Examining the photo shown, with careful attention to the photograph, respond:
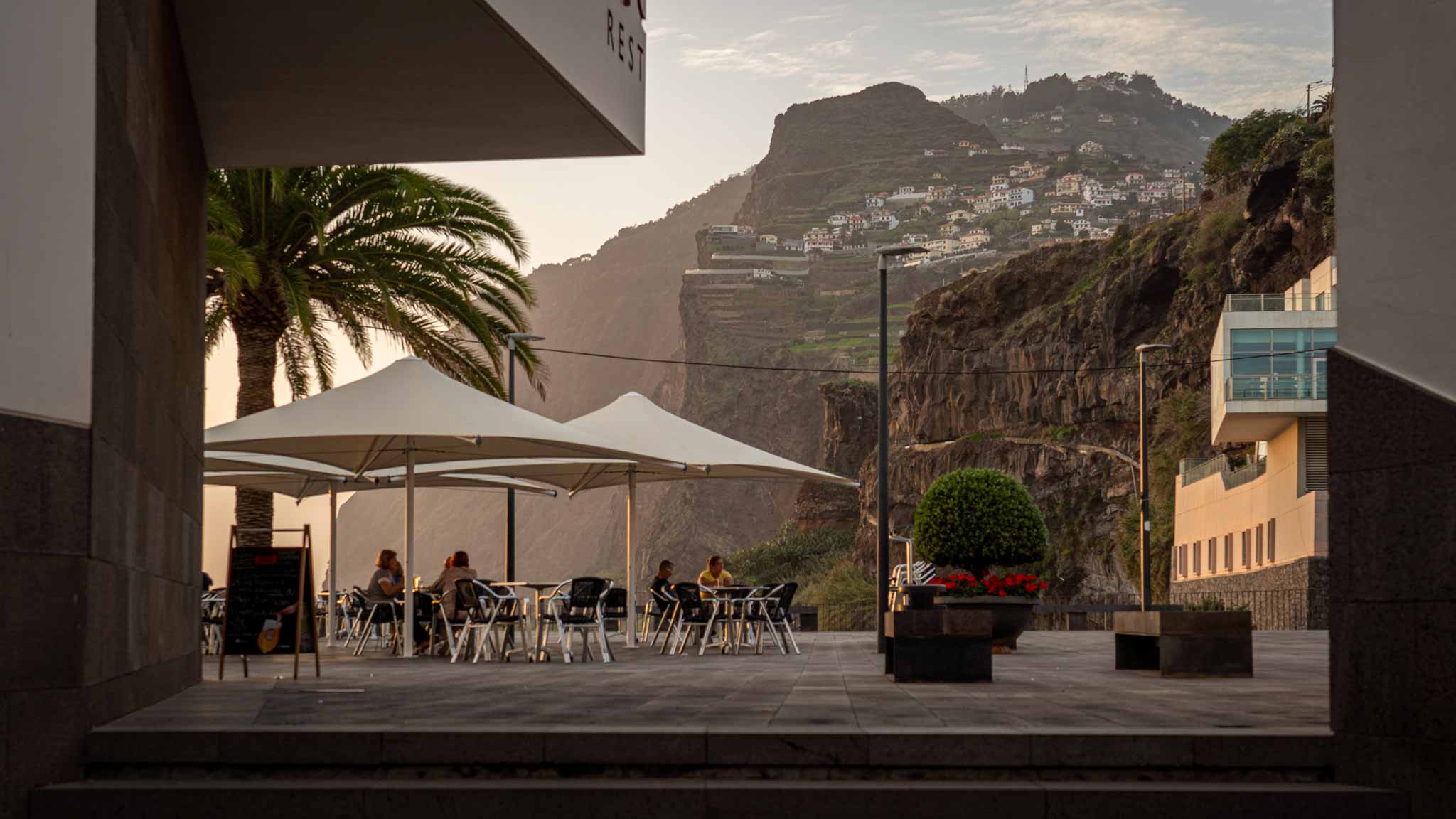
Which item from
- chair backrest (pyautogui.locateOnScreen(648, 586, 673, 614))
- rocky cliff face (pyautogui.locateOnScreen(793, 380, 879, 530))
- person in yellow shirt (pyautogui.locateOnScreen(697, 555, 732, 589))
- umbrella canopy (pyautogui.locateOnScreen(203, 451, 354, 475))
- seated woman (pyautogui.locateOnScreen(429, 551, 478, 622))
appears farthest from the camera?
rocky cliff face (pyautogui.locateOnScreen(793, 380, 879, 530))

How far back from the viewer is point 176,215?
33.3 ft

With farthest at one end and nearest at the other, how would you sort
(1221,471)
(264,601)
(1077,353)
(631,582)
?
(1077,353) < (1221,471) < (631,582) < (264,601)

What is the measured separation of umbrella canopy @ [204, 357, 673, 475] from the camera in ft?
46.7

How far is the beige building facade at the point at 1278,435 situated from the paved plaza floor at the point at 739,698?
91.3 ft

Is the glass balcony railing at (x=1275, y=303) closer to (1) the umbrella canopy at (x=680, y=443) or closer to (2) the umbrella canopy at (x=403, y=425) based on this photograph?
(1) the umbrella canopy at (x=680, y=443)

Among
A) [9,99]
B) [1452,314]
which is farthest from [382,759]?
[1452,314]

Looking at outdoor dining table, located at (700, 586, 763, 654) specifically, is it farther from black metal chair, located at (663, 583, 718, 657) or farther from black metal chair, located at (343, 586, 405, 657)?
black metal chair, located at (343, 586, 405, 657)

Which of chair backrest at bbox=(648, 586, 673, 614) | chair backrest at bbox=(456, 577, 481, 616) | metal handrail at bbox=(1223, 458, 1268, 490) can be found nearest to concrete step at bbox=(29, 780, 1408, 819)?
chair backrest at bbox=(456, 577, 481, 616)

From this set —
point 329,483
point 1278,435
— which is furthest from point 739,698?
point 1278,435

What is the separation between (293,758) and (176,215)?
188 inches

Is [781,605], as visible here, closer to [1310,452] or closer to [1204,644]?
[1204,644]

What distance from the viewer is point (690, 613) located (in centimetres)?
1652

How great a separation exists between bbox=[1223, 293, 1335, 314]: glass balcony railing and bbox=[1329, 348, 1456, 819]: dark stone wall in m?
40.5

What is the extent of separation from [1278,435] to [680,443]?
3175 cm
